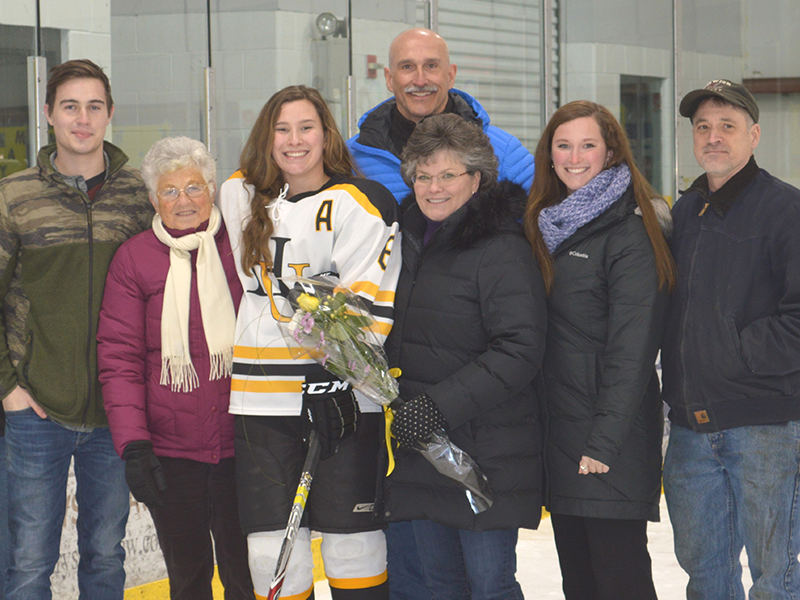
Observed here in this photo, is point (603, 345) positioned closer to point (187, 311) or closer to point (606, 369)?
point (606, 369)

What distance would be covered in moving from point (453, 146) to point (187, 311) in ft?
2.94

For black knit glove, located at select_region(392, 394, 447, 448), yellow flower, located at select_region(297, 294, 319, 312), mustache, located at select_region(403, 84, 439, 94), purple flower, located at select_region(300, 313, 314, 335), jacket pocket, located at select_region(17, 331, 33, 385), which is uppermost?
mustache, located at select_region(403, 84, 439, 94)

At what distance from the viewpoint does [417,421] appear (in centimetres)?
238

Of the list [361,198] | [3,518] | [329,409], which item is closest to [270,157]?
[361,198]

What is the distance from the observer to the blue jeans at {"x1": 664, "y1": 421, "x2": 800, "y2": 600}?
2.48 meters

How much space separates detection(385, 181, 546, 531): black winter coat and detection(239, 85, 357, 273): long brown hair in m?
0.39

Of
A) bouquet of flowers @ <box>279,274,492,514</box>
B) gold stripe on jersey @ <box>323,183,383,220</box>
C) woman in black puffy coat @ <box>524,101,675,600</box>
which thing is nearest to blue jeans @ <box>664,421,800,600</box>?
woman in black puffy coat @ <box>524,101,675,600</box>

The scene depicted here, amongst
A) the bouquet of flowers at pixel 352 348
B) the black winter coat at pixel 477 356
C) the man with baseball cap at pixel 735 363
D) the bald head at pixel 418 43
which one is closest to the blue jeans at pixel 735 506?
the man with baseball cap at pixel 735 363

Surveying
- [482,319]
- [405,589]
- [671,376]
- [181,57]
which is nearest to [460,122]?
[482,319]

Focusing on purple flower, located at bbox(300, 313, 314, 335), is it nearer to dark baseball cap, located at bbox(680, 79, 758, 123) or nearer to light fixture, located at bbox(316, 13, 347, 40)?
dark baseball cap, located at bbox(680, 79, 758, 123)

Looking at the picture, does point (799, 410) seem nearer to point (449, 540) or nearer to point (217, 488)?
point (449, 540)

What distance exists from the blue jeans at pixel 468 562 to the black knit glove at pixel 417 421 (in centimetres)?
32

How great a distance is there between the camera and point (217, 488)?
2.75 m

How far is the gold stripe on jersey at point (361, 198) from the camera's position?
8.34 feet
